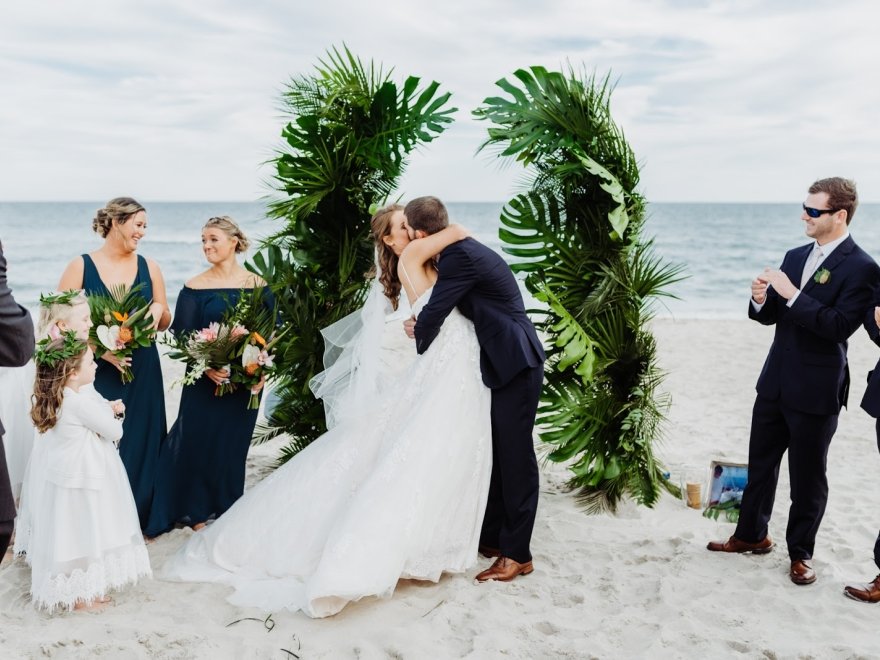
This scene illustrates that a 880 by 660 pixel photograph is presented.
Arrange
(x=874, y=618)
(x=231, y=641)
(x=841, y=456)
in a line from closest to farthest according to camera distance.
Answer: (x=231, y=641)
(x=874, y=618)
(x=841, y=456)

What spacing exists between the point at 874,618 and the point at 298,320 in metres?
3.95

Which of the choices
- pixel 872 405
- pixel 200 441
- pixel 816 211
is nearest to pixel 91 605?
pixel 200 441

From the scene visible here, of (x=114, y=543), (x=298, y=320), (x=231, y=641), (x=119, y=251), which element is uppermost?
(x=119, y=251)

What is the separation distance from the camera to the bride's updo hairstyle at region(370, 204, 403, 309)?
16.1ft

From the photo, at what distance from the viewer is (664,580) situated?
4.48 meters

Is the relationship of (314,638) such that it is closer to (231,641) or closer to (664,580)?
(231,641)

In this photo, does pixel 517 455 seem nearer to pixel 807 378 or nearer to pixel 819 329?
pixel 807 378

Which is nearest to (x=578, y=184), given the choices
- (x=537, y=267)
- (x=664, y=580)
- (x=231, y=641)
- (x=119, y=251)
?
(x=537, y=267)

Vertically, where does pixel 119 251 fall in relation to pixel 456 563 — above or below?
above

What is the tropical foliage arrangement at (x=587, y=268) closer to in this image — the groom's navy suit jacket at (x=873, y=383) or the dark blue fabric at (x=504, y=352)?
the dark blue fabric at (x=504, y=352)

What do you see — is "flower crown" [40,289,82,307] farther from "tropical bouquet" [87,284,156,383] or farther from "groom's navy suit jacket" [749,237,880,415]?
"groom's navy suit jacket" [749,237,880,415]

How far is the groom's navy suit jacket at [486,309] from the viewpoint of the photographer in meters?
4.38

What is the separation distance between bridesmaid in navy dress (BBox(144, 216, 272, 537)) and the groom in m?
1.38

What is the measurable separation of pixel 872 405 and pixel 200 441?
399 cm
